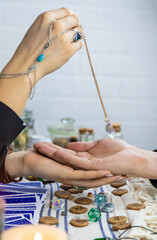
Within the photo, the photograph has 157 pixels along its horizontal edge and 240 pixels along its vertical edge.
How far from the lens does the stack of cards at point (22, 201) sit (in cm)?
85

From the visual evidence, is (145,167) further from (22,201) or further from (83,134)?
(83,134)

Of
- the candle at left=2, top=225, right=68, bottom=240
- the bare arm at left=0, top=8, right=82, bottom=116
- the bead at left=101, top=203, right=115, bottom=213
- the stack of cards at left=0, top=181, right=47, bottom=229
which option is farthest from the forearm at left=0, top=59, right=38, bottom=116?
the candle at left=2, top=225, right=68, bottom=240

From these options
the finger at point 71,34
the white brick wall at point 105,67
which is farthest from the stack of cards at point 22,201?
the white brick wall at point 105,67

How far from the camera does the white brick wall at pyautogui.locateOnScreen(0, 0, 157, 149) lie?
7.52 feet

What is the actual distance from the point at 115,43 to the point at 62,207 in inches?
63.0

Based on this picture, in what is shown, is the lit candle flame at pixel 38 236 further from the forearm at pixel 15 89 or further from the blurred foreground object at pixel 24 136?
the blurred foreground object at pixel 24 136

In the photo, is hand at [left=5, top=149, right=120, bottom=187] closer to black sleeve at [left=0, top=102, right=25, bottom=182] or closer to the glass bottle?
black sleeve at [left=0, top=102, right=25, bottom=182]

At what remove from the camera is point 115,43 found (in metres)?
2.32

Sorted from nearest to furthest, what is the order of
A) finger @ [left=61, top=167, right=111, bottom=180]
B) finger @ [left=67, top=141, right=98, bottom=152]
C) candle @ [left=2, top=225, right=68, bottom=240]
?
candle @ [left=2, top=225, right=68, bottom=240] < finger @ [left=61, top=167, right=111, bottom=180] < finger @ [left=67, top=141, right=98, bottom=152]

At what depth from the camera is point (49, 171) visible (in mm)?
960

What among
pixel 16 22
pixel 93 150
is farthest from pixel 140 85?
pixel 93 150

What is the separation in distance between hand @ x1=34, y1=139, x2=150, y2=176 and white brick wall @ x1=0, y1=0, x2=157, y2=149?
1248 millimetres

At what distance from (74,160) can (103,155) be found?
0.19 metres

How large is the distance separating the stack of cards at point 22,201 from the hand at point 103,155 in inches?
5.5
